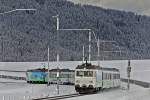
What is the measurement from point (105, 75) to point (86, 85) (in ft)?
21.4

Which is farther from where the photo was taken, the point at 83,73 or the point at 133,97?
the point at 83,73

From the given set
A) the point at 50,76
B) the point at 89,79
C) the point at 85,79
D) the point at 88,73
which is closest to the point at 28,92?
the point at 85,79

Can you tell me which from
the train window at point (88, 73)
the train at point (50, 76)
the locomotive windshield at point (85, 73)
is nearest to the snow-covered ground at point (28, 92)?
the locomotive windshield at point (85, 73)

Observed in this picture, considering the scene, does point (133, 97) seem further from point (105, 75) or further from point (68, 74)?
point (68, 74)

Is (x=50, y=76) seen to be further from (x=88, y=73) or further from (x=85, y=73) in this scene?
(x=88, y=73)

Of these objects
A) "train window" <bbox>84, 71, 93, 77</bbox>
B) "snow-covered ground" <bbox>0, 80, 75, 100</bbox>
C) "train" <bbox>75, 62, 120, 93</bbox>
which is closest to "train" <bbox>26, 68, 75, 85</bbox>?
"snow-covered ground" <bbox>0, 80, 75, 100</bbox>

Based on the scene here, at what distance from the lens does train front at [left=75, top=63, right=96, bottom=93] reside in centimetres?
7462

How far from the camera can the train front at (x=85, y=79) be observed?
74.6m

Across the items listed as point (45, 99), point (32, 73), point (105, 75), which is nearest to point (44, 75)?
point (32, 73)

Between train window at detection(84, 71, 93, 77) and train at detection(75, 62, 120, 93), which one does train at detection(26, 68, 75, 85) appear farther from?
train window at detection(84, 71, 93, 77)

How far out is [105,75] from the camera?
80375 mm

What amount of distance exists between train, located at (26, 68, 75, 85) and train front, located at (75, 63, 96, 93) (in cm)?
4404

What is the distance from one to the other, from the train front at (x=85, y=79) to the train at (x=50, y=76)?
44.0 metres

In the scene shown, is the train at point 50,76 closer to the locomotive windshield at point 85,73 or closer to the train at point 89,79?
the train at point 89,79
